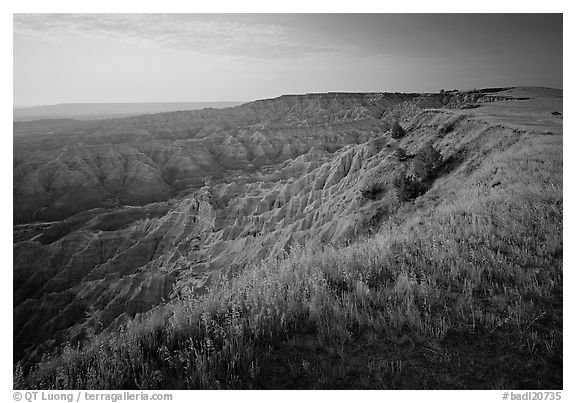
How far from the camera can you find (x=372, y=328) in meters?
3.07

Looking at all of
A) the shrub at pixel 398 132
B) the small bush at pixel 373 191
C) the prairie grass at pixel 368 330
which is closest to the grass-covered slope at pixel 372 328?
the prairie grass at pixel 368 330

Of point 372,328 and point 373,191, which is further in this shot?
point 373,191

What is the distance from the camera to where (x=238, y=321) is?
3158mm

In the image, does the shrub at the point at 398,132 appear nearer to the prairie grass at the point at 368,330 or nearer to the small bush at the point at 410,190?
the small bush at the point at 410,190

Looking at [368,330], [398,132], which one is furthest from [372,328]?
[398,132]

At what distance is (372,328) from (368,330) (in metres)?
0.05

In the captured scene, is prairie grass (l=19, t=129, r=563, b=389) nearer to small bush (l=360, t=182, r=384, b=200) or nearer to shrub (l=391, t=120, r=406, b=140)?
small bush (l=360, t=182, r=384, b=200)

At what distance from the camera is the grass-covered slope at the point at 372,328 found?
108 inches

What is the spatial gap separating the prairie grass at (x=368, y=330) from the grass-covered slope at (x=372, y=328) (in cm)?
1

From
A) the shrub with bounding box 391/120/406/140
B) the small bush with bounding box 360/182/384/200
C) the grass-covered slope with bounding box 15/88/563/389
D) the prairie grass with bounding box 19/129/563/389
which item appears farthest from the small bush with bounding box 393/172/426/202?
the shrub with bounding box 391/120/406/140

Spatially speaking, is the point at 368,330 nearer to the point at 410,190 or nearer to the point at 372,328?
the point at 372,328

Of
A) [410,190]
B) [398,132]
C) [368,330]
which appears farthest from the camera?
[398,132]

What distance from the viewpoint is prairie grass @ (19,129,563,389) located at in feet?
9.02

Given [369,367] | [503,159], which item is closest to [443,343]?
[369,367]
